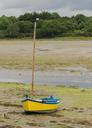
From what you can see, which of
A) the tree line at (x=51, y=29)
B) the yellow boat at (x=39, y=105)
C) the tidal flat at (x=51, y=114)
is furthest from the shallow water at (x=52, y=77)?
the tree line at (x=51, y=29)

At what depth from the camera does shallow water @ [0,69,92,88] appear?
121 ft

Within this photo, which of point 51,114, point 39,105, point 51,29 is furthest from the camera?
point 51,29

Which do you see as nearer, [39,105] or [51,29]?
[39,105]

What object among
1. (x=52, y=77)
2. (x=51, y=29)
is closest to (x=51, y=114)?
(x=52, y=77)

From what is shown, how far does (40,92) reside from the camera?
30.1 meters

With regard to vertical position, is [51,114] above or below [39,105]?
below

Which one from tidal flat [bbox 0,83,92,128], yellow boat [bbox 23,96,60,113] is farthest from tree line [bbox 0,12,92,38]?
yellow boat [bbox 23,96,60,113]

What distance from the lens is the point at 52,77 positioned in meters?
40.4

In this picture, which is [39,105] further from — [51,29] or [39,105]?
[51,29]

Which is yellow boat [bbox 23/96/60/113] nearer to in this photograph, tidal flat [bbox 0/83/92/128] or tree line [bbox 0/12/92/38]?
tidal flat [bbox 0/83/92/128]

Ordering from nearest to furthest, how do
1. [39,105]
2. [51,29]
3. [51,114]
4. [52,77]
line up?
[39,105]
[51,114]
[52,77]
[51,29]

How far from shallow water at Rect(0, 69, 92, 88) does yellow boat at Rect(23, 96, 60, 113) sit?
461 inches

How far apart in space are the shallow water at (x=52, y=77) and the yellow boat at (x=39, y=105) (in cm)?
1172

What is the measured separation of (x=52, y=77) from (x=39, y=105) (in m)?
17.8
